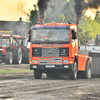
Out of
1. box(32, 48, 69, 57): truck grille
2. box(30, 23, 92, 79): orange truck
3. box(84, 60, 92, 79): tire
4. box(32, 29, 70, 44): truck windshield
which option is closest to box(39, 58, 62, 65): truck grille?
box(30, 23, 92, 79): orange truck

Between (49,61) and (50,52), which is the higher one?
(50,52)

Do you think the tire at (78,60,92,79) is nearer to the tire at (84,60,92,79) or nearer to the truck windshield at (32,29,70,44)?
the tire at (84,60,92,79)

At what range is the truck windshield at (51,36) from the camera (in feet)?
59.9

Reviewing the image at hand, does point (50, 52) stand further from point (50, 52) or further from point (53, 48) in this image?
point (53, 48)

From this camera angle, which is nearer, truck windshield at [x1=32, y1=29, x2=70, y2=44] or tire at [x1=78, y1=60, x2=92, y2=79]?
truck windshield at [x1=32, y1=29, x2=70, y2=44]

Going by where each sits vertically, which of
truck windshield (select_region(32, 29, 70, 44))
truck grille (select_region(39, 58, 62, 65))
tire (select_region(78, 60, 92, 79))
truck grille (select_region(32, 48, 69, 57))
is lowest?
tire (select_region(78, 60, 92, 79))

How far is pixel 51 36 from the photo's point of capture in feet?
60.2

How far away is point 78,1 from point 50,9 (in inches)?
2464

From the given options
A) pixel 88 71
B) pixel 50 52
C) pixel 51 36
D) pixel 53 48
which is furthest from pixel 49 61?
pixel 88 71

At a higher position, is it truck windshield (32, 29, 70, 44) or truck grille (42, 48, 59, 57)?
truck windshield (32, 29, 70, 44)

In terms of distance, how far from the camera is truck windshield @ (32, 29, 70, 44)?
1825 cm

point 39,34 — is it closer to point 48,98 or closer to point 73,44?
point 73,44

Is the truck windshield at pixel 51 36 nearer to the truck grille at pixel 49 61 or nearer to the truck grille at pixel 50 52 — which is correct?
the truck grille at pixel 50 52

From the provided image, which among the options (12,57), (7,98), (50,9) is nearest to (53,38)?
(7,98)
